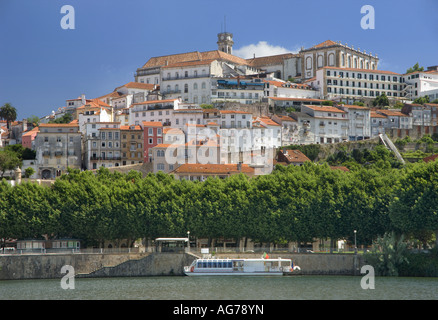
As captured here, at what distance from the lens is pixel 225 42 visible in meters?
169

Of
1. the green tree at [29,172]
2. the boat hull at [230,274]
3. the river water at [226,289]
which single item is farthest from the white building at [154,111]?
the river water at [226,289]

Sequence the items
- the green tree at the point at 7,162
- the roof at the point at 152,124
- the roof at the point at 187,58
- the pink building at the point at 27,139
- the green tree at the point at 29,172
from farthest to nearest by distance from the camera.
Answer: the roof at the point at 187,58
the pink building at the point at 27,139
the roof at the point at 152,124
the green tree at the point at 7,162
the green tree at the point at 29,172

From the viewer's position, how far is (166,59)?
148500mm

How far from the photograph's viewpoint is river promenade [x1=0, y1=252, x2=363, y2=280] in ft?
220

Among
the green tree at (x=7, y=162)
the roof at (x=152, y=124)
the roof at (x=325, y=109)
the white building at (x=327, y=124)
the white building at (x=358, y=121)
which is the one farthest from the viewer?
the white building at (x=358, y=121)

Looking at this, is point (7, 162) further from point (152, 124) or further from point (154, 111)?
point (154, 111)

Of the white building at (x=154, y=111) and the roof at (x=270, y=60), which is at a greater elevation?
the roof at (x=270, y=60)

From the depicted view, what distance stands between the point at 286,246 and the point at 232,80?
59574 mm

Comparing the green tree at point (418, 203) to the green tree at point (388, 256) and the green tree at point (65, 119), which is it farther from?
the green tree at point (65, 119)

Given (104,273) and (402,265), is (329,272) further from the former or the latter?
(104,273)

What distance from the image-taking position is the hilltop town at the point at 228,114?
108688 mm

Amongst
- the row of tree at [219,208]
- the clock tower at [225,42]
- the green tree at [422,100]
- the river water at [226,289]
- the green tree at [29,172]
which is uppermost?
the clock tower at [225,42]

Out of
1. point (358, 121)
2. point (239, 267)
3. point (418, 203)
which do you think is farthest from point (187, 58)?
point (418, 203)

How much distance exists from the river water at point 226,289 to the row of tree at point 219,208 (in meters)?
7.32
